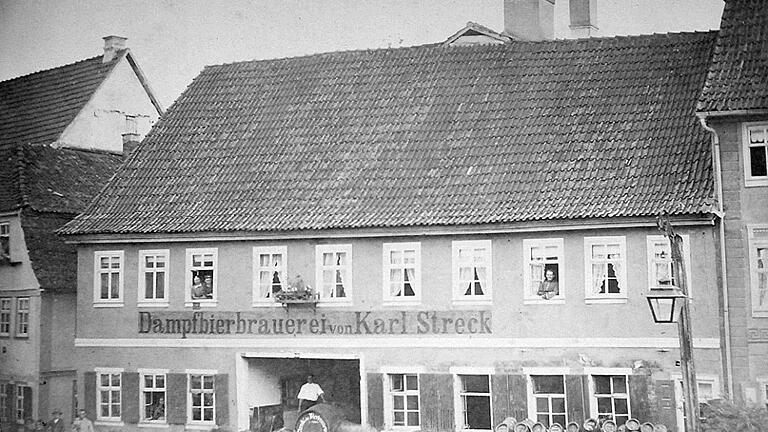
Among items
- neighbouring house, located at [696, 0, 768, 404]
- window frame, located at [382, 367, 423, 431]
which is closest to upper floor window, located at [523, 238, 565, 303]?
window frame, located at [382, 367, 423, 431]

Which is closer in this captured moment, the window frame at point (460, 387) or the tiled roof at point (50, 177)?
the window frame at point (460, 387)

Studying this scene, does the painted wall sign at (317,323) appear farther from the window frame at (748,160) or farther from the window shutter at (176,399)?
the window frame at (748,160)

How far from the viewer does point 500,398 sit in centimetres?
1545

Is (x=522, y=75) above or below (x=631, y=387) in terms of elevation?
above

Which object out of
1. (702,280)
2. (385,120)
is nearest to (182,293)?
(385,120)

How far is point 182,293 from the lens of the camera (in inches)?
676

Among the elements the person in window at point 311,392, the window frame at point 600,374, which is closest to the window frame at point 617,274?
the window frame at point 600,374

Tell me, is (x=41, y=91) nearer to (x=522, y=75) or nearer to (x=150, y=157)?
(x=150, y=157)

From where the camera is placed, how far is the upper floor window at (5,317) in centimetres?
1741

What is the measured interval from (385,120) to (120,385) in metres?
5.21

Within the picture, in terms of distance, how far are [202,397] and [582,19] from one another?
7.70 meters

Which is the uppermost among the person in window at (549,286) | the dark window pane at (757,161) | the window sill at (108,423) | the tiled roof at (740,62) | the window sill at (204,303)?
the tiled roof at (740,62)

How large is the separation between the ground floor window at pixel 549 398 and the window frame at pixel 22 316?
23.9 feet

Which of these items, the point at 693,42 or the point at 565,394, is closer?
the point at 565,394
